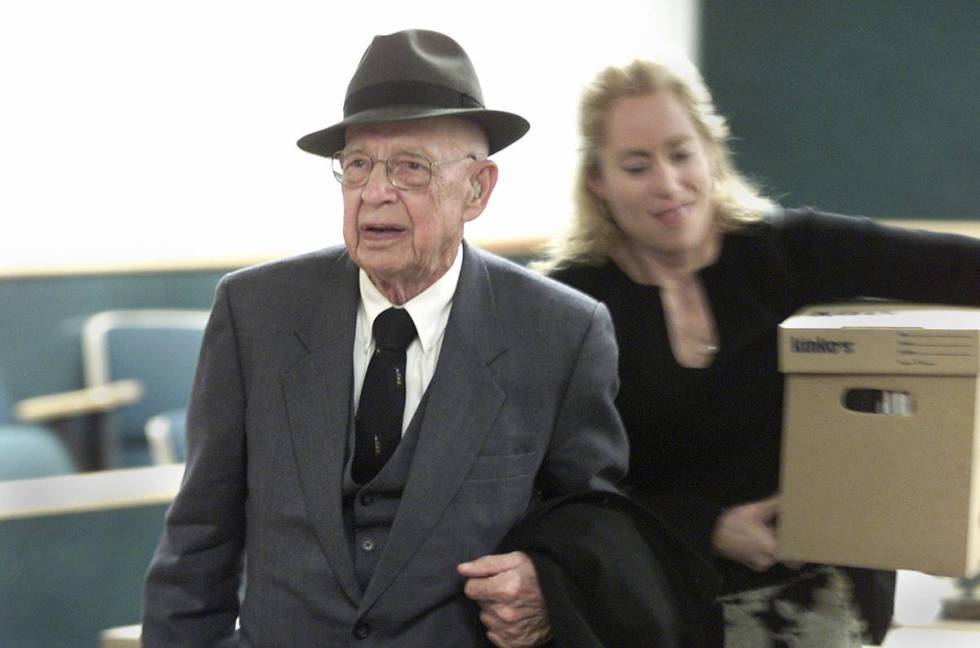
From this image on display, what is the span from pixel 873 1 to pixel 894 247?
3.04 metres

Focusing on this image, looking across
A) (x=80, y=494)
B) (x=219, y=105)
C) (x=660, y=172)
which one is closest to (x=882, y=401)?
(x=660, y=172)

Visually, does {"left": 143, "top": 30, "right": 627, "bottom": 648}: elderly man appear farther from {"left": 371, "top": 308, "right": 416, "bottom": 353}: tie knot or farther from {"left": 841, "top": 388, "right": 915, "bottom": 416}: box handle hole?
{"left": 841, "top": 388, "right": 915, "bottom": 416}: box handle hole

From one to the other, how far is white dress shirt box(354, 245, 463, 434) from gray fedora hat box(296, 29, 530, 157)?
22 cm

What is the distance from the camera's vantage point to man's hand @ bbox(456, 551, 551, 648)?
6.05 feet

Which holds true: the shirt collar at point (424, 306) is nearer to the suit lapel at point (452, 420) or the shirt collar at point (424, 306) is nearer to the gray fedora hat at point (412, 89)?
the suit lapel at point (452, 420)

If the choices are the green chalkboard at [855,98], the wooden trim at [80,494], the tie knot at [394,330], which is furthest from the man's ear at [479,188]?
the green chalkboard at [855,98]

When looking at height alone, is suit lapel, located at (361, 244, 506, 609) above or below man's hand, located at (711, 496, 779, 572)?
above

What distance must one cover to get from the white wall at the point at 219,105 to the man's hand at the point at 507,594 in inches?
139

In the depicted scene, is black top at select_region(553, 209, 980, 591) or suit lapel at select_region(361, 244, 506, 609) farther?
black top at select_region(553, 209, 980, 591)

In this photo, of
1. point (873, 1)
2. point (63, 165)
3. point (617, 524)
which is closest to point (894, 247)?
point (617, 524)

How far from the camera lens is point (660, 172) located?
Answer: 2279 mm

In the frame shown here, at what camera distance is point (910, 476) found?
6.36 feet

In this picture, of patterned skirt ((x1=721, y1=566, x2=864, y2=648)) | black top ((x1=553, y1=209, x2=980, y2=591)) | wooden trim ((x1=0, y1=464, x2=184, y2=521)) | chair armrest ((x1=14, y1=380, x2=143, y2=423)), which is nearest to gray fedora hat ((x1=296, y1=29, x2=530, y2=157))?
black top ((x1=553, y1=209, x2=980, y2=591))

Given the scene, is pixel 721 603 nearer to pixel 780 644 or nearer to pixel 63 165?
pixel 780 644
